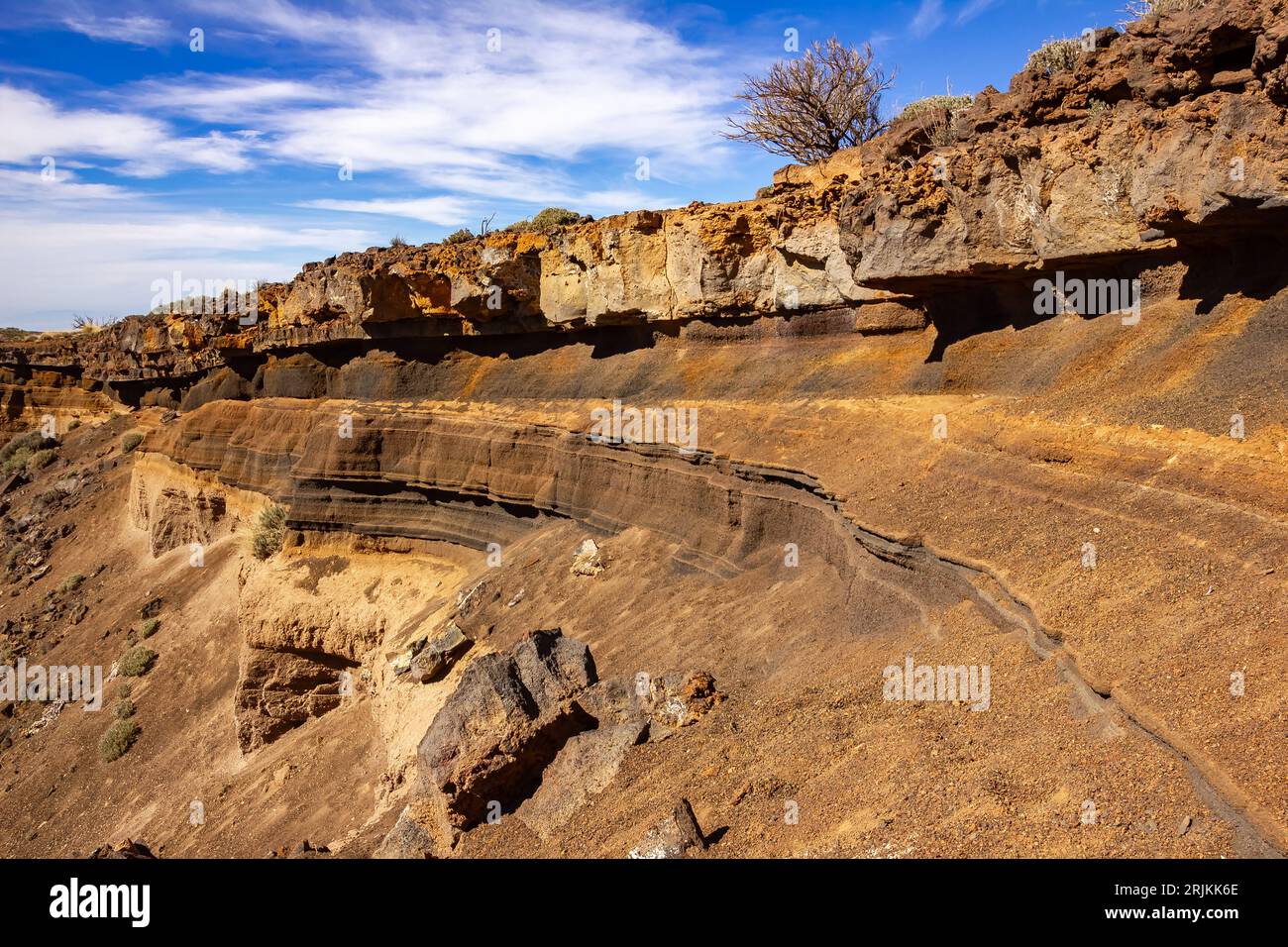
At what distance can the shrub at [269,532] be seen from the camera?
20.3m

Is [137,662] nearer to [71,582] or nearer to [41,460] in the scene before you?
[71,582]

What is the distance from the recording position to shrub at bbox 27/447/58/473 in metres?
37.1

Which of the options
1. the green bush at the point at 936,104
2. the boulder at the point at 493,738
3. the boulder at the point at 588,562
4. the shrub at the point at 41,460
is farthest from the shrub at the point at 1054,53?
the shrub at the point at 41,460

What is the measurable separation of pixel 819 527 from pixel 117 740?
15716 millimetres

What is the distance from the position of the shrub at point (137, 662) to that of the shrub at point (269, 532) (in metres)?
3.38

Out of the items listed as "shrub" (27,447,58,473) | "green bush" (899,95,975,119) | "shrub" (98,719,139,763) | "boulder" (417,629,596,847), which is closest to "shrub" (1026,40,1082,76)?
"green bush" (899,95,975,119)

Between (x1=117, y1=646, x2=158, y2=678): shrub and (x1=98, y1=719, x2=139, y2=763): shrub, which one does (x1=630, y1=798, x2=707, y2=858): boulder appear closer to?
(x1=98, y1=719, x2=139, y2=763): shrub

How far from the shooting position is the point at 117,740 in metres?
17.2

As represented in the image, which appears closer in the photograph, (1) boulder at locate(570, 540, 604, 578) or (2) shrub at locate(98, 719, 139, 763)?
(1) boulder at locate(570, 540, 604, 578)

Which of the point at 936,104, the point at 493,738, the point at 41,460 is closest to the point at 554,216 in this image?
the point at 936,104

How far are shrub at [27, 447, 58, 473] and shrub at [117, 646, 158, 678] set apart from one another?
2248cm
